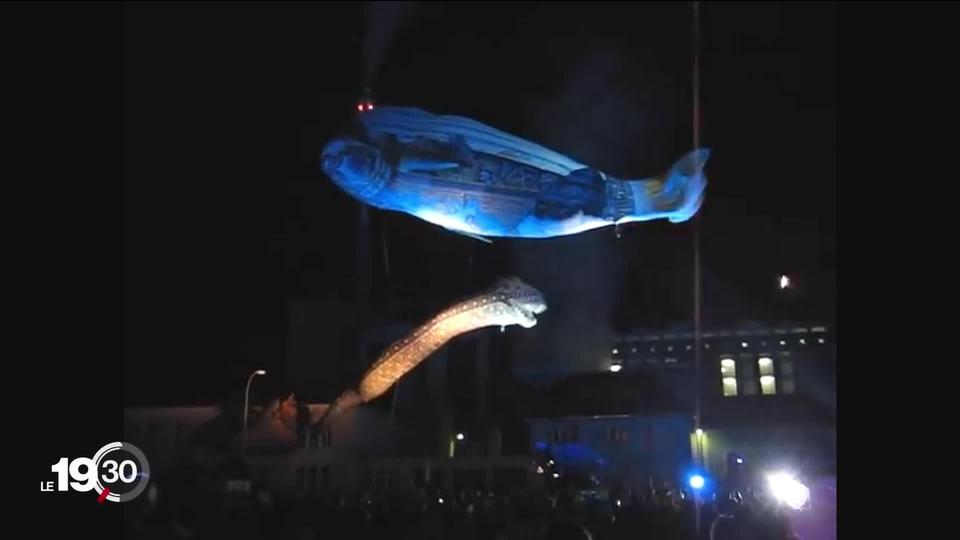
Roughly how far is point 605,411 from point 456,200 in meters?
9.89

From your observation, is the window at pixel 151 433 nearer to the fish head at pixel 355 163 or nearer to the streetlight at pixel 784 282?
the fish head at pixel 355 163

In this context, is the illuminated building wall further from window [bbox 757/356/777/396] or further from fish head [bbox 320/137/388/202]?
fish head [bbox 320/137/388/202]

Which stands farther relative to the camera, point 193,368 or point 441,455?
point 193,368

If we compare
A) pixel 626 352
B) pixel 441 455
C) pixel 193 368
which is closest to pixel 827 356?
pixel 626 352

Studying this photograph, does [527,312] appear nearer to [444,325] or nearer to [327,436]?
[444,325]

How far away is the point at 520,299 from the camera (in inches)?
874

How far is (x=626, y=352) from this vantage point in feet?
96.8

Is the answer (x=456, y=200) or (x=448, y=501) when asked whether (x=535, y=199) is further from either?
(x=448, y=501)

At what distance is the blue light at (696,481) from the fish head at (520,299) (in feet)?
32.5

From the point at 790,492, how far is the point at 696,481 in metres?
1.65

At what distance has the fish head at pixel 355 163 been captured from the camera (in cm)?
1909

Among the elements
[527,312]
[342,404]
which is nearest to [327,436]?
[342,404]

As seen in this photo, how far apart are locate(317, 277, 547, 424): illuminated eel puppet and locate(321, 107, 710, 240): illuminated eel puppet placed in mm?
1876

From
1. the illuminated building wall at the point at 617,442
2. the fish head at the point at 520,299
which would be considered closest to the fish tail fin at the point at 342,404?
the fish head at the point at 520,299
